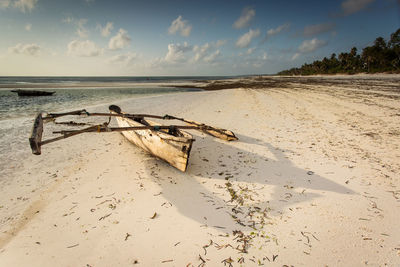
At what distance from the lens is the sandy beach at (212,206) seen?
259 centimetres

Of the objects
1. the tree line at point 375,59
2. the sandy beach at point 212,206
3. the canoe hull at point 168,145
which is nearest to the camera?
the sandy beach at point 212,206

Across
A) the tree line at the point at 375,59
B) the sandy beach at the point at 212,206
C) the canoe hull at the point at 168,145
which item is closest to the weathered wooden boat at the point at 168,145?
the canoe hull at the point at 168,145

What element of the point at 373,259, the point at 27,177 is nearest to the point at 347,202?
the point at 373,259

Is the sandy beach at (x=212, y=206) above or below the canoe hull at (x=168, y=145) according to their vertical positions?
below

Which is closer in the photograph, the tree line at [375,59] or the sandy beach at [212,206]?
the sandy beach at [212,206]

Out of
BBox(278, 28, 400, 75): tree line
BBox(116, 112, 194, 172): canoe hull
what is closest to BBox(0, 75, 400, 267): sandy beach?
BBox(116, 112, 194, 172): canoe hull

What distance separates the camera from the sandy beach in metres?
2.59

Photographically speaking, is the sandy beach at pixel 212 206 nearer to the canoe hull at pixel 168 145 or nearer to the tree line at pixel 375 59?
the canoe hull at pixel 168 145

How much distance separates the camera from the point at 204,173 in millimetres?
4750

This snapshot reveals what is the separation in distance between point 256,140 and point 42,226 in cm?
629

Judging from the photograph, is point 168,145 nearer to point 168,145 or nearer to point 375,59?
point 168,145

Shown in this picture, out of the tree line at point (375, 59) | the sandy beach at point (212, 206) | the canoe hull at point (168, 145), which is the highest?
the tree line at point (375, 59)

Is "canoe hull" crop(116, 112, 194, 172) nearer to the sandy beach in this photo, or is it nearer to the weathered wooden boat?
the weathered wooden boat

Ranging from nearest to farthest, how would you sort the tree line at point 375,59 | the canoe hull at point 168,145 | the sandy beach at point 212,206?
the sandy beach at point 212,206, the canoe hull at point 168,145, the tree line at point 375,59
